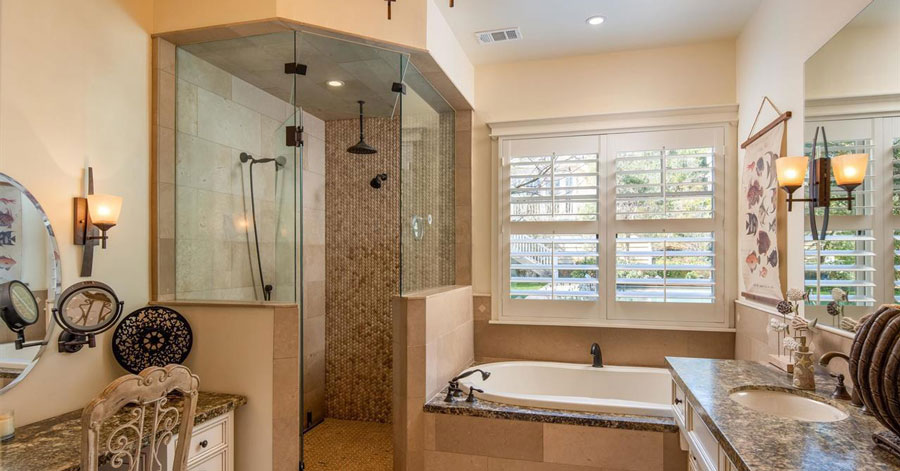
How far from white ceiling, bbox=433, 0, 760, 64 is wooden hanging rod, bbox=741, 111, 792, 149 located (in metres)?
0.75

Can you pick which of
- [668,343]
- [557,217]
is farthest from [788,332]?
[557,217]

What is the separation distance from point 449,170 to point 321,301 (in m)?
1.46

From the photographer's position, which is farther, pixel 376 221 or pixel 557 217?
pixel 376 221

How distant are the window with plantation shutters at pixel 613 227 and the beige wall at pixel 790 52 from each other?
1.89 feet

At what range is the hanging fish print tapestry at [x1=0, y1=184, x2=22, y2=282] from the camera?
70.7 inches

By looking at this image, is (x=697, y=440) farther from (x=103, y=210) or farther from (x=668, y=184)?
(x=103, y=210)

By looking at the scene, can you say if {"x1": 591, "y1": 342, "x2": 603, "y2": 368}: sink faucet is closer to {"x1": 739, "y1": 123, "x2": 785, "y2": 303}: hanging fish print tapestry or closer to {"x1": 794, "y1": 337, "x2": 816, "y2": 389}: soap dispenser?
{"x1": 739, "y1": 123, "x2": 785, "y2": 303}: hanging fish print tapestry

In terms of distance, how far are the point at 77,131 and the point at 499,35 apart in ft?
7.95

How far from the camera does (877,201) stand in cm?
153

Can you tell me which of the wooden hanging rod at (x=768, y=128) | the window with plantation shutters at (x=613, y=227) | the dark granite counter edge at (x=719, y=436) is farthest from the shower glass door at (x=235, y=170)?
the wooden hanging rod at (x=768, y=128)

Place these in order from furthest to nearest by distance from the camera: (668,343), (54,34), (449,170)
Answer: (449,170) < (668,343) < (54,34)

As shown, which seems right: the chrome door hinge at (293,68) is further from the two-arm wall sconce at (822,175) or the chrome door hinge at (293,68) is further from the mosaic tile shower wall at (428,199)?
the two-arm wall sconce at (822,175)

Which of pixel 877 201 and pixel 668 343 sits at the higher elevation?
pixel 877 201

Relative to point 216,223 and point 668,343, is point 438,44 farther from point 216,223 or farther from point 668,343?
point 668,343
